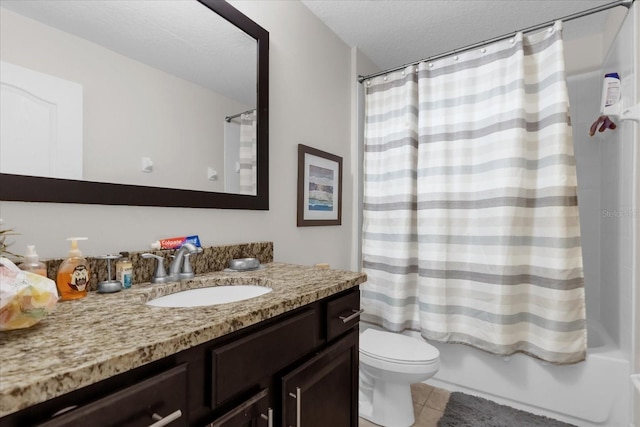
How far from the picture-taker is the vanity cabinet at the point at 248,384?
1.62ft

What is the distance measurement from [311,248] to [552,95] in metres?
1.54

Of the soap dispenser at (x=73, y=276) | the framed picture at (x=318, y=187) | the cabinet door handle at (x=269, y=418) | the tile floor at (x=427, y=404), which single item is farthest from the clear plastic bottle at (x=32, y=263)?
the tile floor at (x=427, y=404)

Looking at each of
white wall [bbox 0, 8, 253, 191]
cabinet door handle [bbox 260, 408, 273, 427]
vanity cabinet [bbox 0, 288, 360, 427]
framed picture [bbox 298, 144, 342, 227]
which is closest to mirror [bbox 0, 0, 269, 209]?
white wall [bbox 0, 8, 253, 191]

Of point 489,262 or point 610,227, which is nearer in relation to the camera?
point 489,262

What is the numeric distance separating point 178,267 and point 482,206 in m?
1.63

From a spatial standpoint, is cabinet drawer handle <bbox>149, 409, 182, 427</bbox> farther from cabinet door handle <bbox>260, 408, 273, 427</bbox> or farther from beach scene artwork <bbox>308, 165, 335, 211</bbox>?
beach scene artwork <bbox>308, 165, 335, 211</bbox>

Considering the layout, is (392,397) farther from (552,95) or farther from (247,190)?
(552,95)

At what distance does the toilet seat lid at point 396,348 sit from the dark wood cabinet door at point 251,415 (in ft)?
3.11

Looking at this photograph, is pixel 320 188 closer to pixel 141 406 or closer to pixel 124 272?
pixel 124 272

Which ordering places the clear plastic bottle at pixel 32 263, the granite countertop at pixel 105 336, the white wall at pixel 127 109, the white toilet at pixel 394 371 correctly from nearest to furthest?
1. the granite countertop at pixel 105 336
2. the clear plastic bottle at pixel 32 263
3. the white wall at pixel 127 109
4. the white toilet at pixel 394 371


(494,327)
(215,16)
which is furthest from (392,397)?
(215,16)

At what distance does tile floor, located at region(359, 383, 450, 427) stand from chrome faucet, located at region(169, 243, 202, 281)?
1.31 metres

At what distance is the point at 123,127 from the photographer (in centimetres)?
106

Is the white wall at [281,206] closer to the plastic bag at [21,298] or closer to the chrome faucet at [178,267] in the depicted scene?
the chrome faucet at [178,267]
